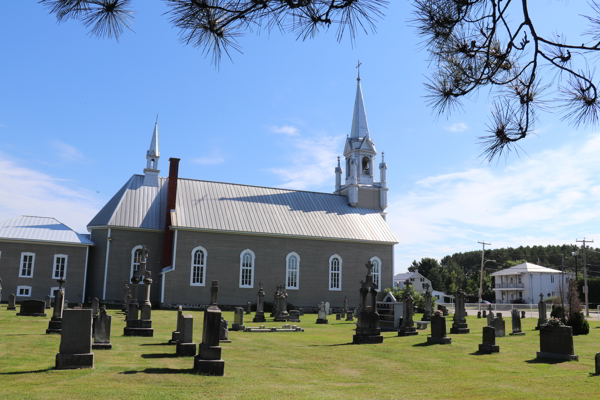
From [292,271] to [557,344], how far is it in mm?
27944

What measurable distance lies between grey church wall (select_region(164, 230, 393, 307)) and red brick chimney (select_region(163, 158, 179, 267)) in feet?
4.86

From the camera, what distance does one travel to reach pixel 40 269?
34938 mm

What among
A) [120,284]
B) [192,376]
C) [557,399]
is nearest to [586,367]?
[557,399]

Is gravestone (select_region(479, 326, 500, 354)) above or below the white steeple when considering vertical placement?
below

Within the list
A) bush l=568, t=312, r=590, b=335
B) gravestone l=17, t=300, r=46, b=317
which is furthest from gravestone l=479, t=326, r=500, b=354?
gravestone l=17, t=300, r=46, b=317

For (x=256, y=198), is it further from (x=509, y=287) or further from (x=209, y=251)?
(x=509, y=287)

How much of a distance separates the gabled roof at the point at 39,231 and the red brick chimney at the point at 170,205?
532 cm

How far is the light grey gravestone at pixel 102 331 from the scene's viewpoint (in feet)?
41.7

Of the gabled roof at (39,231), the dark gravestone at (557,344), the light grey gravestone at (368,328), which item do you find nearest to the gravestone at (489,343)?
the dark gravestone at (557,344)

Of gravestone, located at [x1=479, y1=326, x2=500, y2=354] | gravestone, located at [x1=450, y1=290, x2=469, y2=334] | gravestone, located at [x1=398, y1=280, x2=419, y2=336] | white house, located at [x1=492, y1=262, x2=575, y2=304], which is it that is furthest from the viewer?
white house, located at [x1=492, y1=262, x2=575, y2=304]

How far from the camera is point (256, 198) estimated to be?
143ft

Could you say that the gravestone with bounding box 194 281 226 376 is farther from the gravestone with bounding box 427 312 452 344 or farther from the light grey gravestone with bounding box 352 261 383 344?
the gravestone with bounding box 427 312 452 344

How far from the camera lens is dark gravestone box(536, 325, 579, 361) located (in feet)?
43.5

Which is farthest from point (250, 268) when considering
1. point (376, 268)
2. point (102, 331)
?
point (102, 331)
